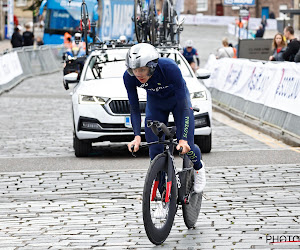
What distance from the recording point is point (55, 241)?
23.0 feet

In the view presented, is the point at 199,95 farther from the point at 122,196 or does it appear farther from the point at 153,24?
the point at 153,24

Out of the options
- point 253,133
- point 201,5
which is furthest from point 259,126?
point 201,5

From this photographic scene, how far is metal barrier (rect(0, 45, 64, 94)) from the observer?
3436 centimetres

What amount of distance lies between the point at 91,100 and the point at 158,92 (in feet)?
19.1

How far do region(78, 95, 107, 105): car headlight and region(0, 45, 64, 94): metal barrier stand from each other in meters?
16.4

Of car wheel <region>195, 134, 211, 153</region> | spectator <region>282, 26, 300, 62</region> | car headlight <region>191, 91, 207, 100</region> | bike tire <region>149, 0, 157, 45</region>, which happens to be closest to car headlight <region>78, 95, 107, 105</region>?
car headlight <region>191, 91, 207, 100</region>

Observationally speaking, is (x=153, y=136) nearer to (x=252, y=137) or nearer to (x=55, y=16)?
(x=252, y=137)

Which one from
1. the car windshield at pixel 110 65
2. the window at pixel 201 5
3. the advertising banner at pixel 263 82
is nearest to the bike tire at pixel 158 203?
the car windshield at pixel 110 65

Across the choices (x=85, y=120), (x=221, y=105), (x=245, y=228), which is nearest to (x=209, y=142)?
(x=85, y=120)

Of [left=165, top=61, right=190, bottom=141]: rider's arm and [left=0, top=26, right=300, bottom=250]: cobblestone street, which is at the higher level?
[left=165, top=61, right=190, bottom=141]: rider's arm

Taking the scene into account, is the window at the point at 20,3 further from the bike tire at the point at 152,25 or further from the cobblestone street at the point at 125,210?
the cobblestone street at the point at 125,210

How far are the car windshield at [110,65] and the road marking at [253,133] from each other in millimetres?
1923

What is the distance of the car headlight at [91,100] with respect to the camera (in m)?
12.9

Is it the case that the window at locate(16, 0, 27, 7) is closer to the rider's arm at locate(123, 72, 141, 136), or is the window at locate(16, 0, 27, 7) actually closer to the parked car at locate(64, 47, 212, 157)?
the parked car at locate(64, 47, 212, 157)
